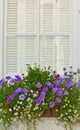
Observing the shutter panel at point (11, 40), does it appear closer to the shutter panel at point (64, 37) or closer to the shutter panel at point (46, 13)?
the shutter panel at point (46, 13)

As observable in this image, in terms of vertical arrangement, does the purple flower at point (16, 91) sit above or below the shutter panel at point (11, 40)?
below

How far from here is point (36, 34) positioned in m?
4.86

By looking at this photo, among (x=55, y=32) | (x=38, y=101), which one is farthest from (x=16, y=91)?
(x=55, y=32)

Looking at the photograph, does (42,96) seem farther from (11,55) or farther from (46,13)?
(46,13)

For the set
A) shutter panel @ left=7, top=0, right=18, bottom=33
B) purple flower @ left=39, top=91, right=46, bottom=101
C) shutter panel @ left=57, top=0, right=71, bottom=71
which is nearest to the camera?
purple flower @ left=39, top=91, right=46, bottom=101

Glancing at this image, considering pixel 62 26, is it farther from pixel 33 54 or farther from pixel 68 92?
pixel 68 92

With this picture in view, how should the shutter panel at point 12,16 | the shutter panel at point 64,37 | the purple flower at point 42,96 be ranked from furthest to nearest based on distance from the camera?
the shutter panel at point 12,16 → the shutter panel at point 64,37 → the purple flower at point 42,96

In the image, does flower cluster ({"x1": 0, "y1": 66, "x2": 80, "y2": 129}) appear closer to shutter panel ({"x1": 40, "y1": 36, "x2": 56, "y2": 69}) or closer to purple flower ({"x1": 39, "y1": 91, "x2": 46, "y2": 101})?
purple flower ({"x1": 39, "y1": 91, "x2": 46, "y2": 101})

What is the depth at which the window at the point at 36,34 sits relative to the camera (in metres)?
4.82

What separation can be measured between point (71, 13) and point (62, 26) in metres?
0.19

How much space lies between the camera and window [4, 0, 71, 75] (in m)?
4.82

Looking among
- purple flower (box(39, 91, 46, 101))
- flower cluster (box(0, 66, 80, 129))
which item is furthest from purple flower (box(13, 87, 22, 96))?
purple flower (box(39, 91, 46, 101))

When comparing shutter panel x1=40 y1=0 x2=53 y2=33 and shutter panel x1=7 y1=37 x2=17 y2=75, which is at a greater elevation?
shutter panel x1=40 y1=0 x2=53 y2=33

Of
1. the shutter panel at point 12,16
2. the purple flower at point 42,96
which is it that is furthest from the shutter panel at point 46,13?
the purple flower at point 42,96
